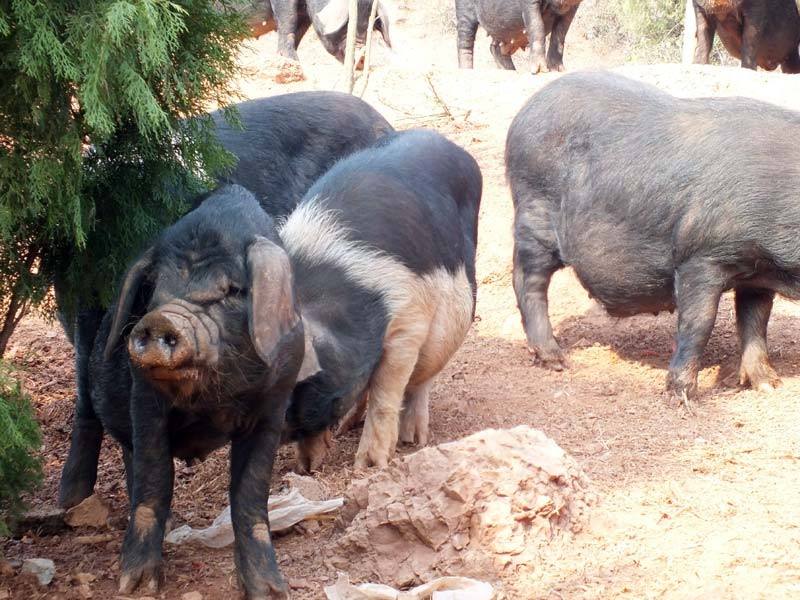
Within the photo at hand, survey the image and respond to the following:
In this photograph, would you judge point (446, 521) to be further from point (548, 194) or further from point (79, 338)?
point (548, 194)

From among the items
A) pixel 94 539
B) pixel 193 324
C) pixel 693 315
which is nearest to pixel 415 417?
pixel 693 315

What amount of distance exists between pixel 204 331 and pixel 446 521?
129cm

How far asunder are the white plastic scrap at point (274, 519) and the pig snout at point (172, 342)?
1221mm

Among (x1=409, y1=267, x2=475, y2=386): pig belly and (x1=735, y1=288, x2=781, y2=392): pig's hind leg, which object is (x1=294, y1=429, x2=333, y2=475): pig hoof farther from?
(x1=735, y1=288, x2=781, y2=392): pig's hind leg

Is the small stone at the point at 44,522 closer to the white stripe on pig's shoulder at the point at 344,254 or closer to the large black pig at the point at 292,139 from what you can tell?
the white stripe on pig's shoulder at the point at 344,254

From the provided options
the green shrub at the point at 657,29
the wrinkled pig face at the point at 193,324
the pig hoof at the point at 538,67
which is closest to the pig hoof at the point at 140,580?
the wrinkled pig face at the point at 193,324

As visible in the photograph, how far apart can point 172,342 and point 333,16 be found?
50.1 ft

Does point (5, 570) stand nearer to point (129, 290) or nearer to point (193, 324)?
point (129, 290)

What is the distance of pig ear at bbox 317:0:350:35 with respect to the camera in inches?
709

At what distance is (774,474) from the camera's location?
5.18 m

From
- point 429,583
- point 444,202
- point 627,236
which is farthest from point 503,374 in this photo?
point 429,583

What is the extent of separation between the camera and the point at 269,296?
3699mm

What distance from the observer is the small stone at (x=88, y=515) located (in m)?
4.88

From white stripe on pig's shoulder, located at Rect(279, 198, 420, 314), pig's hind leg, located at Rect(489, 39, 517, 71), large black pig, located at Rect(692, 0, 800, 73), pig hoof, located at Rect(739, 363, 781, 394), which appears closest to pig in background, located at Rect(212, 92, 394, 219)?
white stripe on pig's shoulder, located at Rect(279, 198, 420, 314)
